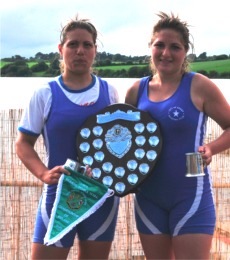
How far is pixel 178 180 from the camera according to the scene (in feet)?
10.2

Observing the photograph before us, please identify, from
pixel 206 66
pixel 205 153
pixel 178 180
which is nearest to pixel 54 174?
pixel 178 180

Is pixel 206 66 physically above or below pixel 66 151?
above

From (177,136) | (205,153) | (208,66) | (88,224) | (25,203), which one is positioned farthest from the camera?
(25,203)

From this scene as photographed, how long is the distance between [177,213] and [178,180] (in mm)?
197

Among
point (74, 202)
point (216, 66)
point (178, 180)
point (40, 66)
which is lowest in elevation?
point (74, 202)

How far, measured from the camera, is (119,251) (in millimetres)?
5559

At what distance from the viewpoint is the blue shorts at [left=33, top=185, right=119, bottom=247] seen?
3203 millimetres

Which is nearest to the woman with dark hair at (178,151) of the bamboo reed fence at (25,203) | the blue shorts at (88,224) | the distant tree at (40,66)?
the blue shorts at (88,224)

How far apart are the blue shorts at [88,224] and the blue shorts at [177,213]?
0.63ft

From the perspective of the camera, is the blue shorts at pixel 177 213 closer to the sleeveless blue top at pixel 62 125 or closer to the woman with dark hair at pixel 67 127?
the woman with dark hair at pixel 67 127

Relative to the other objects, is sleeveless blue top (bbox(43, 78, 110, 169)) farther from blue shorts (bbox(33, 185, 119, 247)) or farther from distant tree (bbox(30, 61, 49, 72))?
distant tree (bbox(30, 61, 49, 72))

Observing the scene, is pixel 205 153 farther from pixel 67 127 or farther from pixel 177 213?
pixel 67 127

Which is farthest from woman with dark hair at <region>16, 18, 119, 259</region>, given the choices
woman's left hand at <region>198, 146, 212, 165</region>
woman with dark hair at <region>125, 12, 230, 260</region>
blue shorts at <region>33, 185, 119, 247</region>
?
woman's left hand at <region>198, 146, 212, 165</region>

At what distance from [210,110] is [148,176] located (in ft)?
1.76
